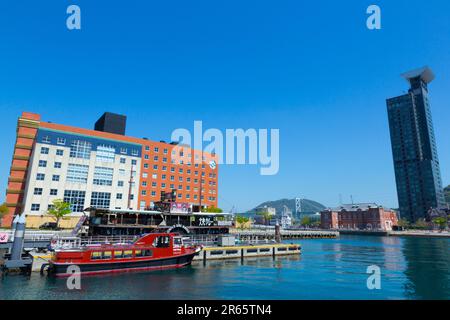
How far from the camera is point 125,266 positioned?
35156 millimetres

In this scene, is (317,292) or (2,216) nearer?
(317,292)

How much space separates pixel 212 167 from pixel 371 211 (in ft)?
449

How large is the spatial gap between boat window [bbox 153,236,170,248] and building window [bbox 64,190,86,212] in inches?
2092

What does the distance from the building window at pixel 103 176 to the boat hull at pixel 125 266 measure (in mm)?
55756

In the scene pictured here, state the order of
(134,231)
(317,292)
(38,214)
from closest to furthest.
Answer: (317,292)
(134,231)
(38,214)

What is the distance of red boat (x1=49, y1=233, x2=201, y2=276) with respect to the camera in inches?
1261

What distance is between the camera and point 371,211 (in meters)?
195

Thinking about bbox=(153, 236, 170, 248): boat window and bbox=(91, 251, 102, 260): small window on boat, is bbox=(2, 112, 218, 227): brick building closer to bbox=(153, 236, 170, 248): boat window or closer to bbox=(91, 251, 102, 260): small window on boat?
bbox=(153, 236, 170, 248): boat window

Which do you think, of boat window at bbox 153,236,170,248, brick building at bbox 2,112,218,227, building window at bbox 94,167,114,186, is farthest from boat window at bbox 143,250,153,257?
building window at bbox 94,167,114,186

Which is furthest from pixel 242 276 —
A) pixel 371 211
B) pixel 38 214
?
pixel 371 211

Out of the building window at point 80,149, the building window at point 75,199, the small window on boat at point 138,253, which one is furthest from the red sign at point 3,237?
the building window at point 80,149

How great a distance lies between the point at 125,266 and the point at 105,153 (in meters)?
61.1

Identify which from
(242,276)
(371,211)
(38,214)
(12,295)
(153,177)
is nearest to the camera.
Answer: (12,295)
